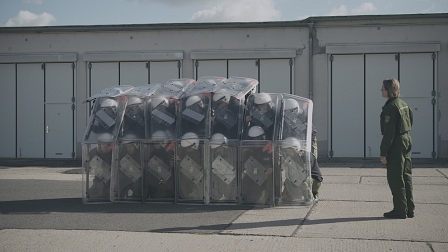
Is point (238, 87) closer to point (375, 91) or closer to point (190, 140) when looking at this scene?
point (190, 140)

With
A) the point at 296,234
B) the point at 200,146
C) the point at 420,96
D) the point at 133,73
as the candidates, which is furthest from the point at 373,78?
the point at 296,234

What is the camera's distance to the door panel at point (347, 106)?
747 inches

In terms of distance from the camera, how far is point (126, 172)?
9.79 meters

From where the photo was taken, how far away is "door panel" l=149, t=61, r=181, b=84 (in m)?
19.9

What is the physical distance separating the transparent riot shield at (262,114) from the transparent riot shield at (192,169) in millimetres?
775

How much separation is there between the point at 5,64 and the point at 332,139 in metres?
11.7

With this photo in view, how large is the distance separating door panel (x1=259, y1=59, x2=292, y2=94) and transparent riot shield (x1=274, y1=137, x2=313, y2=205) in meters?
10.3

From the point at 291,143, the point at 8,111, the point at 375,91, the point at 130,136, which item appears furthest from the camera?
the point at 8,111

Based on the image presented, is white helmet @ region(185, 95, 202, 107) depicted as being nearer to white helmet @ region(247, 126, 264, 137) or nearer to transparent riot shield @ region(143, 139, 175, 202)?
transparent riot shield @ region(143, 139, 175, 202)

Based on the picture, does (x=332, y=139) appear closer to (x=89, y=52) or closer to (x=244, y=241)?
(x=89, y=52)

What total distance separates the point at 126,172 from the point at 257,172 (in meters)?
2.20

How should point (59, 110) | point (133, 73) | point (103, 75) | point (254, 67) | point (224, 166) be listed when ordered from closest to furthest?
point (224, 166) < point (254, 67) < point (133, 73) < point (103, 75) < point (59, 110)

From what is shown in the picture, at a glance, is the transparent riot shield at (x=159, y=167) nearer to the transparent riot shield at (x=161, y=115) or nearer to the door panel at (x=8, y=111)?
the transparent riot shield at (x=161, y=115)

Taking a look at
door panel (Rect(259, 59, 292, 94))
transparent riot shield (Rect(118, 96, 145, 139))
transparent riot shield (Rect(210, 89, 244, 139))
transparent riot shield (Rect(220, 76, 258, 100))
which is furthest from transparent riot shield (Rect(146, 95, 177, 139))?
door panel (Rect(259, 59, 292, 94))
